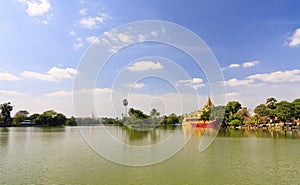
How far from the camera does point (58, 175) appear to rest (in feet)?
33.2

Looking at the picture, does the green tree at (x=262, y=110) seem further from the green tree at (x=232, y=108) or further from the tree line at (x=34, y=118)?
the tree line at (x=34, y=118)

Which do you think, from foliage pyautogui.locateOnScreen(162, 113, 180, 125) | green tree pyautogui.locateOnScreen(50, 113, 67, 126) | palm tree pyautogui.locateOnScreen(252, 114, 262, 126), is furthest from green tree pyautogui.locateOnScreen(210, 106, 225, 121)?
green tree pyautogui.locateOnScreen(50, 113, 67, 126)

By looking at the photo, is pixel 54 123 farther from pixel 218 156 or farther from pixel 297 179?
pixel 297 179

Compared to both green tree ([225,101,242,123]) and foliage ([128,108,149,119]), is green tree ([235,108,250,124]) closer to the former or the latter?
green tree ([225,101,242,123])

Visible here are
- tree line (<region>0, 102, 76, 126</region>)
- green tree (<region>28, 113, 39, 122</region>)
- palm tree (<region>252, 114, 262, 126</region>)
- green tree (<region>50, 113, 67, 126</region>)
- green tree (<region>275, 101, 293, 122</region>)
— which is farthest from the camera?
green tree (<region>28, 113, 39, 122</region>)

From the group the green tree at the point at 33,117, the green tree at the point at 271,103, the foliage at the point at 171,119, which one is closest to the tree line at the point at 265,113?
the green tree at the point at 271,103

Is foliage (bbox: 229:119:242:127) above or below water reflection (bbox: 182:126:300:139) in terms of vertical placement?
above

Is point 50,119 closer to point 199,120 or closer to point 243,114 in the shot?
point 199,120

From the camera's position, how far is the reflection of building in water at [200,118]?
54166 mm

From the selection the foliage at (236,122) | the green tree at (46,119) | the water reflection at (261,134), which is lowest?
the water reflection at (261,134)

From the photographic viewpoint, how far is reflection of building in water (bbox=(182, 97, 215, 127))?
54.2 metres

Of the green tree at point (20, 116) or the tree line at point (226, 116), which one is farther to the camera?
the green tree at point (20, 116)

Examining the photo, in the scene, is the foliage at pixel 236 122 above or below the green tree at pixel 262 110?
below

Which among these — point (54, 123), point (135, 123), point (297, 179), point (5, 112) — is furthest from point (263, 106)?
point (5, 112)
